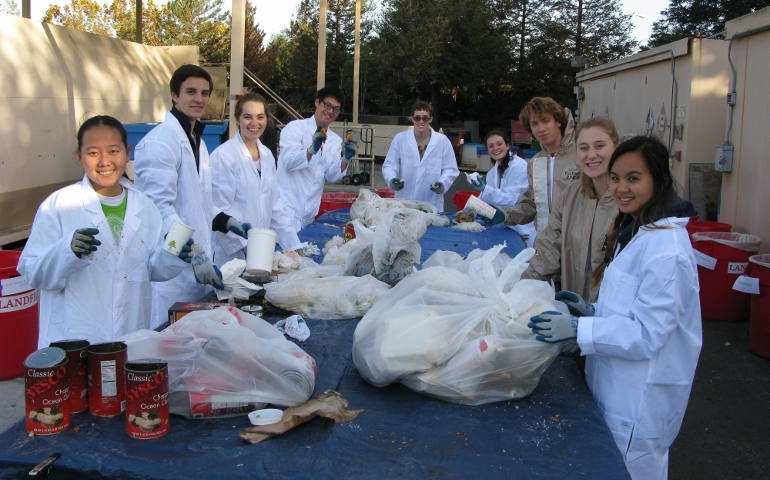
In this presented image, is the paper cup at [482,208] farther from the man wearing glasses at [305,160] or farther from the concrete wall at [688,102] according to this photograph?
the concrete wall at [688,102]

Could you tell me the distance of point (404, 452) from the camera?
1619 millimetres

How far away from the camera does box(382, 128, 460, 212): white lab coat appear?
6461 mm

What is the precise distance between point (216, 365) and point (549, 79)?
29.0m

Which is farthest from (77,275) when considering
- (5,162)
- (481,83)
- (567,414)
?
(481,83)

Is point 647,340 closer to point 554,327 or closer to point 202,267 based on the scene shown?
point 554,327

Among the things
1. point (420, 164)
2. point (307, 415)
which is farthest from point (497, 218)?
point (307, 415)

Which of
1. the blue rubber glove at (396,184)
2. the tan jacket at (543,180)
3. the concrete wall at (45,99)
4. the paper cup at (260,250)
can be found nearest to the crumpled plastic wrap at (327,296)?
the paper cup at (260,250)

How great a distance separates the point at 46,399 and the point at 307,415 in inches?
26.2

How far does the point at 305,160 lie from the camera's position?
5.35 meters

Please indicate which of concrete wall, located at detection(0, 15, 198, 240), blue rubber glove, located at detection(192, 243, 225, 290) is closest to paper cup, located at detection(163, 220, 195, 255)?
blue rubber glove, located at detection(192, 243, 225, 290)

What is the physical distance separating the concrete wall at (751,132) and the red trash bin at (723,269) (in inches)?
21.6

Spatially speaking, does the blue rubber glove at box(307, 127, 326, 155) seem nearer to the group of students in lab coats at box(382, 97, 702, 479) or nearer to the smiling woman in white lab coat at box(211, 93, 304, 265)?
the smiling woman in white lab coat at box(211, 93, 304, 265)

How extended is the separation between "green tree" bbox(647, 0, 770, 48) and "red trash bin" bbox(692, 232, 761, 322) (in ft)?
84.7

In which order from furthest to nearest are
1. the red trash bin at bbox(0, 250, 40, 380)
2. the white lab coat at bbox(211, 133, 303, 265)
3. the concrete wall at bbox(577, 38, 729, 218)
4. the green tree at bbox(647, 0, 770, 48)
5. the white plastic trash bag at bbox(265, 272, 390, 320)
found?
1. the green tree at bbox(647, 0, 770, 48)
2. the concrete wall at bbox(577, 38, 729, 218)
3. the white lab coat at bbox(211, 133, 303, 265)
4. the red trash bin at bbox(0, 250, 40, 380)
5. the white plastic trash bag at bbox(265, 272, 390, 320)
